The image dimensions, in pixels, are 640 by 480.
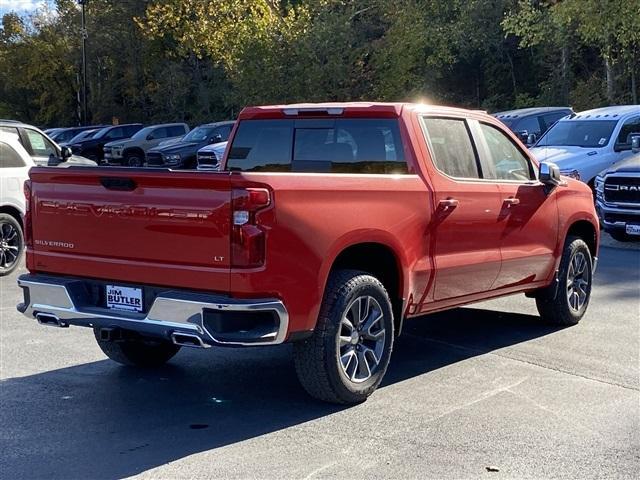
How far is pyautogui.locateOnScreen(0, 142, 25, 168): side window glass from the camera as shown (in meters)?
12.1

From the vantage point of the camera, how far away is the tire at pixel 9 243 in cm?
1189

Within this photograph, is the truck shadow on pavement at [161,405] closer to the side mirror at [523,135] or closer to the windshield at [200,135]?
the side mirror at [523,135]

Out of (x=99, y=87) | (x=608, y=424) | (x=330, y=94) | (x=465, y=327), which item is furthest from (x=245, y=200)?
(x=99, y=87)

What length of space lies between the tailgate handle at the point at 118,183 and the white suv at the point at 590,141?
1152cm

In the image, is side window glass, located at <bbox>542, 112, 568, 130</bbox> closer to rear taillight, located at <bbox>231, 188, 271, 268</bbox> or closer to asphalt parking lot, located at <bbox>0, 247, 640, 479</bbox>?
asphalt parking lot, located at <bbox>0, 247, 640, 479</bbox>

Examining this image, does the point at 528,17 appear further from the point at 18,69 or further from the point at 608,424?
the point at 18,69

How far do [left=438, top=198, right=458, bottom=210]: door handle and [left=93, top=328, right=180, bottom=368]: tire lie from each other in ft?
7.62

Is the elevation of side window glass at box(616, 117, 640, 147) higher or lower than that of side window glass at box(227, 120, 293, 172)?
lower

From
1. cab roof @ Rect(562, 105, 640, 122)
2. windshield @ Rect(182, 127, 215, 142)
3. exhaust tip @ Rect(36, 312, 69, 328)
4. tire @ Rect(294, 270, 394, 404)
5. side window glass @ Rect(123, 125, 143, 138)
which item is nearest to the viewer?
tire @ Rect(294, 270, 394, 404)

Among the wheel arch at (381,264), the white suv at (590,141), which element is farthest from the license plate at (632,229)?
the wheel arch at (381,264)

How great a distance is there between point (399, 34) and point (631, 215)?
24.1 metres

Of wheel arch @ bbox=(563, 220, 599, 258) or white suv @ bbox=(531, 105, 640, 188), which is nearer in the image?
wheel arch @ bbox=(563, 220, 599, 258)

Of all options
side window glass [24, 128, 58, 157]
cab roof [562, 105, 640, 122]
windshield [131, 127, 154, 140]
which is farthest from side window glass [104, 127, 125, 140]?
cab roof [562, 105, 640, 122]

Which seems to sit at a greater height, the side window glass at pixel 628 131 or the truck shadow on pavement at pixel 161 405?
the side window glass at pixel 628 131
